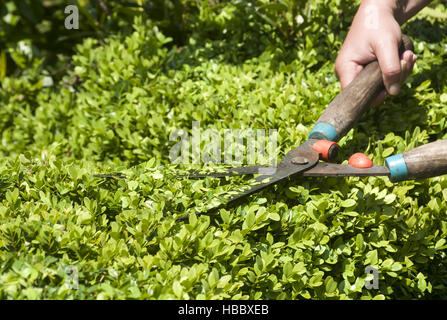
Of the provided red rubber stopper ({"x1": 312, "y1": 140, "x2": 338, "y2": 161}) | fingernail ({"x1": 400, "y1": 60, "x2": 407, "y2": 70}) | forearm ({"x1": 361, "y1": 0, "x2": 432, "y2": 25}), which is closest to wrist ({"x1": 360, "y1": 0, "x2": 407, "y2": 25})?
forearm ({"x1": 361, "y1": 0, "x2": 432, "y2": 25})

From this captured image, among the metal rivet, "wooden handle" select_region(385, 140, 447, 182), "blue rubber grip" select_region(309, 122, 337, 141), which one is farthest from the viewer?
"blue rubber grip" select_region(309, 122, 337, 141)

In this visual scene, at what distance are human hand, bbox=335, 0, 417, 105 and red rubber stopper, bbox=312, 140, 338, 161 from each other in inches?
26.1

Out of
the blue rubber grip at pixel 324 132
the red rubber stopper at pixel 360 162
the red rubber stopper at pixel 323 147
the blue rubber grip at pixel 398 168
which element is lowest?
the blue rubber grip at pixel 398 168

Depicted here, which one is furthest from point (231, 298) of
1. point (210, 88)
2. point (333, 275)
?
point (210, 88)

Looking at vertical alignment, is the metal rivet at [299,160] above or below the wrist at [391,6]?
below

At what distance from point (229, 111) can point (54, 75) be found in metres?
2.22

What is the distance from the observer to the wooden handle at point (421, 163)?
2.24m

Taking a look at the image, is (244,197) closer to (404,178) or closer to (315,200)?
(315,200)

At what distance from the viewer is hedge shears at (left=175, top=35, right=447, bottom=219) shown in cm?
226

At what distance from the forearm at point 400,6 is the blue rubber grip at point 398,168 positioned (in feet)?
3.88

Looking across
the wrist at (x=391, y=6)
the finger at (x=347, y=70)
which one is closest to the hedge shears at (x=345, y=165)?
the finger at (x=347, y=70)

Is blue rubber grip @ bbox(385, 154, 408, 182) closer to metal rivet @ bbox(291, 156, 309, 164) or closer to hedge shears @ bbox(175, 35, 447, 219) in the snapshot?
hedge shears @ bbox(175, 35, 447, 219)

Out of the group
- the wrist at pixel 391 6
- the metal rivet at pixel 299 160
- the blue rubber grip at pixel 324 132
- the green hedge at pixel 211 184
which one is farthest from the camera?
the wrist at pixel 391 6

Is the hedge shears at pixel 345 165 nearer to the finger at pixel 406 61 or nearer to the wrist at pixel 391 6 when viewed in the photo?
the finger at pixel 406 61
